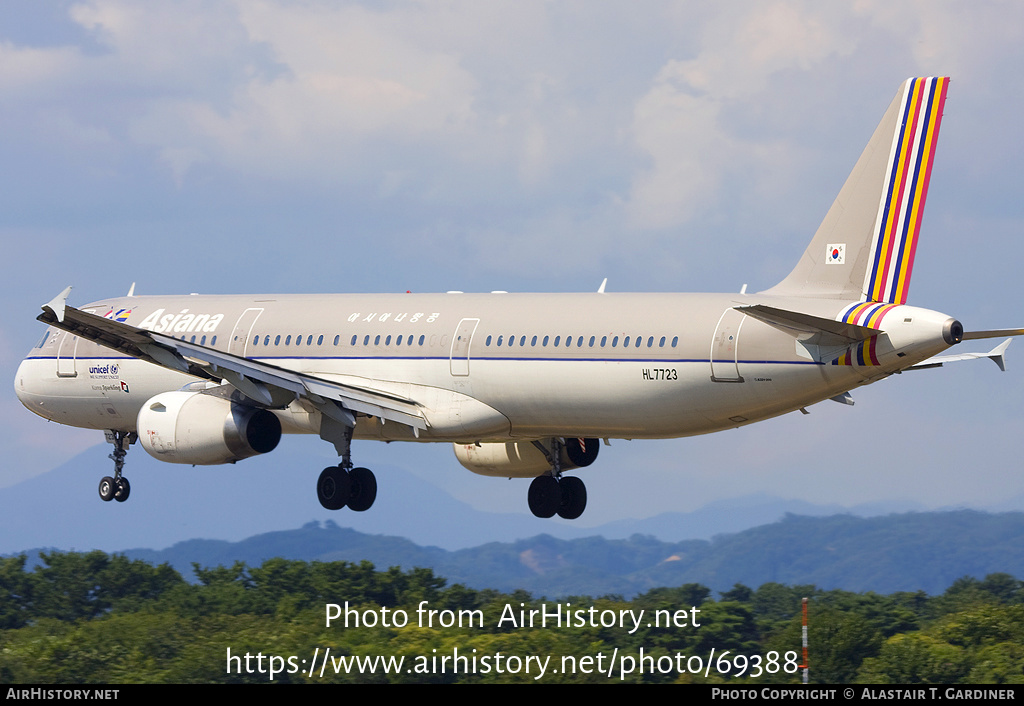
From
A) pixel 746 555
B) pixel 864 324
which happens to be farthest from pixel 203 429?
pixel 746 555

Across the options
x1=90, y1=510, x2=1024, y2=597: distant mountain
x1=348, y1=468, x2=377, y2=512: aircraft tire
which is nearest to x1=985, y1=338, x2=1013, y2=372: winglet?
x1=348, y1=468, x2=377, y2=512: aircraft tire

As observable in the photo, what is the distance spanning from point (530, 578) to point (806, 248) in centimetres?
5459

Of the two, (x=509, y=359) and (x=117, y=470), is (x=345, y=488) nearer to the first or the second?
(x=509, y=359)

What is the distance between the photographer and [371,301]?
4131 centimetres

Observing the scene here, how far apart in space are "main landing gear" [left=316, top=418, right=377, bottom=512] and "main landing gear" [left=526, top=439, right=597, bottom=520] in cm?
506

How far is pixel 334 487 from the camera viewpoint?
128 feet

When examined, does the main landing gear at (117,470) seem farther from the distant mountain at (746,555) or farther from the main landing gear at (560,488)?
the distant mountain at (746,555)

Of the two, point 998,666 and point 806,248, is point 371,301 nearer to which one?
point 806,248

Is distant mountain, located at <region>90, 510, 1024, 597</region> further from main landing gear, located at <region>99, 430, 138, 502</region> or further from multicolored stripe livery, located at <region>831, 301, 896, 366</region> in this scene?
multicolored stripe livery, located at <region>831, 301, 896, 366</region>

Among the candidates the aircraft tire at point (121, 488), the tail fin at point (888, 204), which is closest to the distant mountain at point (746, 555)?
the aircraft tire at point (121, 488)

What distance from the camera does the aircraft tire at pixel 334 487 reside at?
3916 centimetres

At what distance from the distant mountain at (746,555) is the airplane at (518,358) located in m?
39.7

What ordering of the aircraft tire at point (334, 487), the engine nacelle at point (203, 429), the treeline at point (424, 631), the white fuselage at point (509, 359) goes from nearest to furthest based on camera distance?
the treeline at point (424, 631) < the white fuselage at point (509, 359) < the engine nacelle at point (203, 429) < the aircraft tire at point (334, 487)

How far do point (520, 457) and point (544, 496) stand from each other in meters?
1.34
